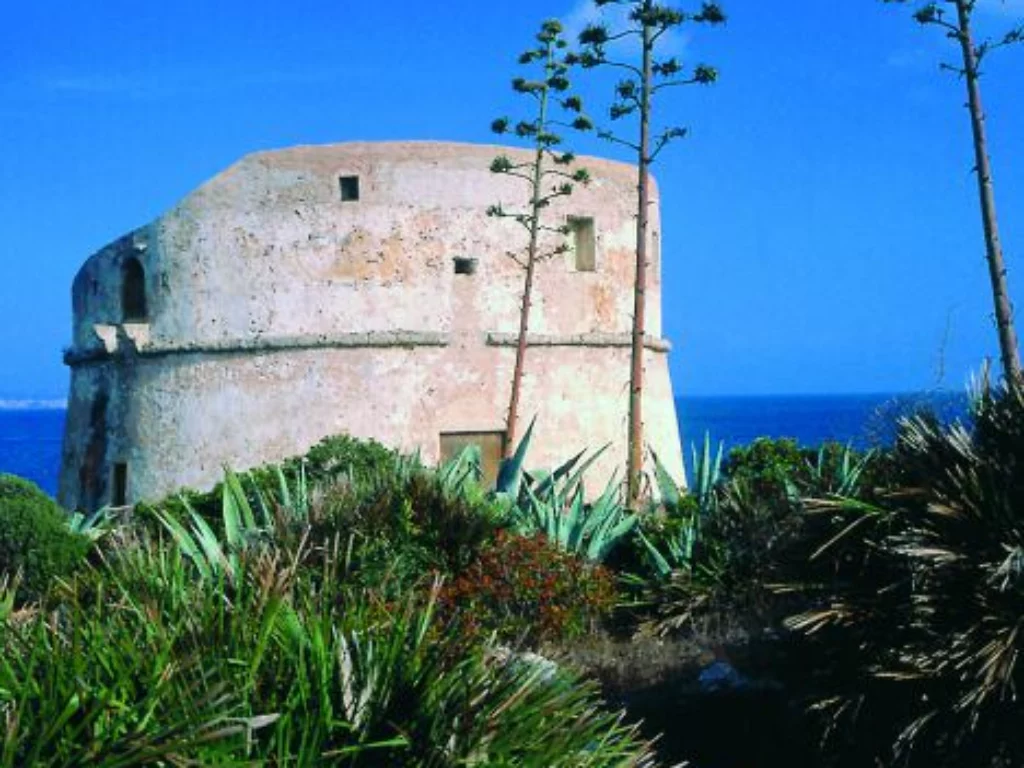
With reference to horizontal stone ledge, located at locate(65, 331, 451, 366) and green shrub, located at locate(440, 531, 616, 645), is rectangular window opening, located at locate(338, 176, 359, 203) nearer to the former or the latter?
horizontal stone ledge, located at locate(65, 331, 451, 366)

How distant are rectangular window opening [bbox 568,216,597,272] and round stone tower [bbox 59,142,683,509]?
0.03 meters

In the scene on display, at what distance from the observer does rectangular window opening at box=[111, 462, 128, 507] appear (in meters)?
21.3

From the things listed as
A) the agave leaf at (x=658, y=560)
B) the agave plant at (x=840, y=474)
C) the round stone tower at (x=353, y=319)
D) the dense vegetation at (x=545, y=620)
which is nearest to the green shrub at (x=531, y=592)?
the dense vegetation at (x=545, y=620)

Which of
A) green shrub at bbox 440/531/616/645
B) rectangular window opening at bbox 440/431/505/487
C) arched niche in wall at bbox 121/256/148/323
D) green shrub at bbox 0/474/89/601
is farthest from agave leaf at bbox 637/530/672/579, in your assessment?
arched niche in wall at bbox 121/256/148/323

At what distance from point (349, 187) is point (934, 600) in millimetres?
14230

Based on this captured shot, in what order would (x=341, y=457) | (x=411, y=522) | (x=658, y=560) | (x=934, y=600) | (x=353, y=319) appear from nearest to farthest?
1. (x=934, y=600)
2. (x=411, y=522)
3. (x=658, y=560)
4. (x=341, y=457)
5. (x=353, y=319)

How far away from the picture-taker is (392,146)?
20.5 metres

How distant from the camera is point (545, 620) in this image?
33.6 ft

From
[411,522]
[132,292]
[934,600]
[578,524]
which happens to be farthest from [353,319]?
[934,600]

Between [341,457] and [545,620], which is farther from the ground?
[341,457]

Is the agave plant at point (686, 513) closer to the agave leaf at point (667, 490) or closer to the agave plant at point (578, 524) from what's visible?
the agave leaf at point (667, 490)

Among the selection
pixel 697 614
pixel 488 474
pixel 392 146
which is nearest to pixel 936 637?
pixel 697 614

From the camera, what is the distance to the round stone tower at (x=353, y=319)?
20.2 m

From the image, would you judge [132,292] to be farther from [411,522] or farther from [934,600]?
[934,600]
